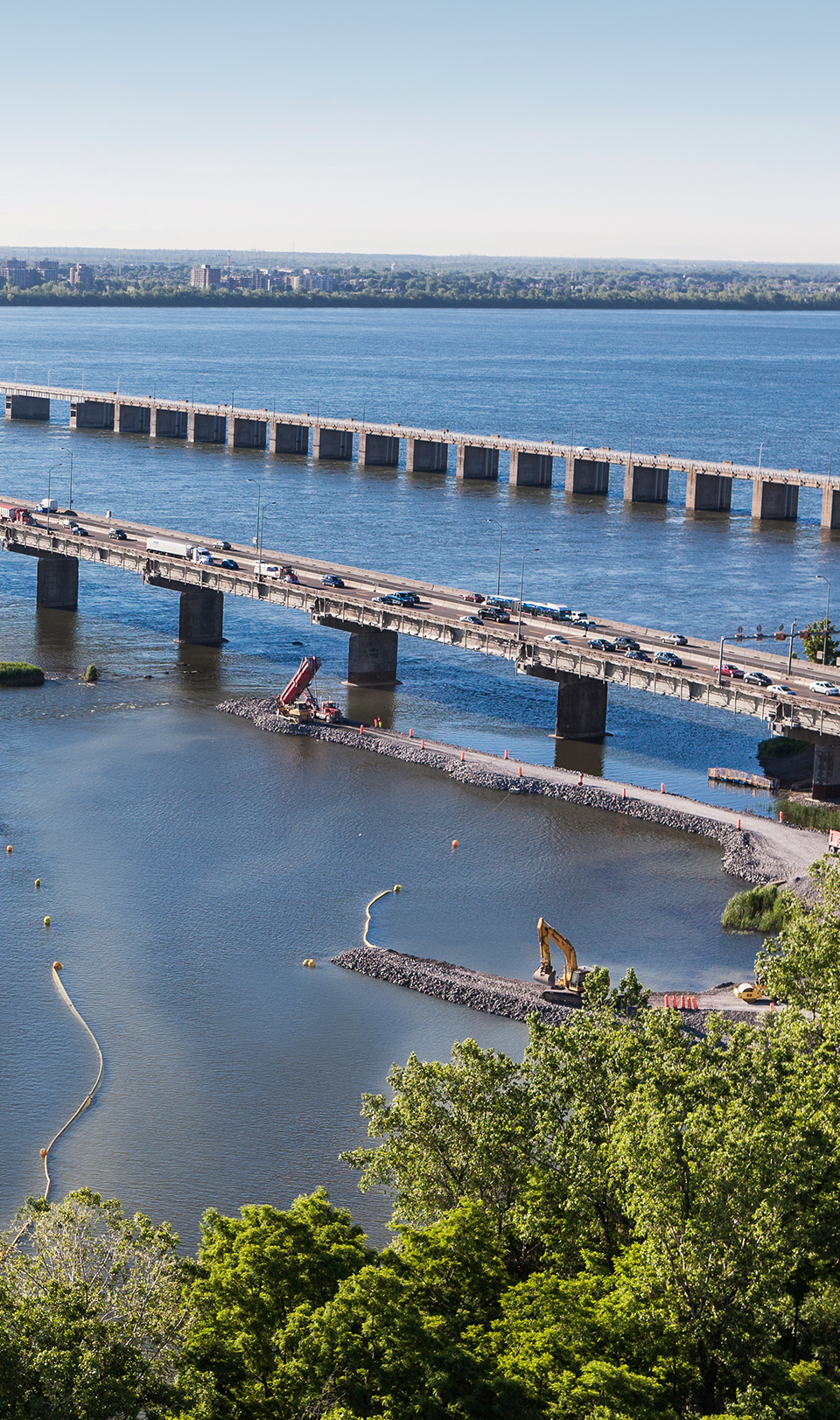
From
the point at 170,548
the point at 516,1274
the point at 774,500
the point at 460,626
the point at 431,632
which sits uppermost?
the point at 774,500

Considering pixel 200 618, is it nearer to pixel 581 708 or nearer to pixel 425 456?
pixel 581 708

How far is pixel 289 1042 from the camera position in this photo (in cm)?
5231

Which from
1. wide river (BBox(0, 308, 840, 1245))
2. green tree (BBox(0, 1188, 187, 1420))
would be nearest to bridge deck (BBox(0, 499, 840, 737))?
wide river (BBox(0, 308, 840, 1245))

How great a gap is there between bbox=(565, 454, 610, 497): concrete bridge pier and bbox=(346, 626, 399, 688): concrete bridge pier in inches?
3104

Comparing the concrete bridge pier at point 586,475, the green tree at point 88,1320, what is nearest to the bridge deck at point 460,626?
the green tree at point 88,1320

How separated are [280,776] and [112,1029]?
28.5 m

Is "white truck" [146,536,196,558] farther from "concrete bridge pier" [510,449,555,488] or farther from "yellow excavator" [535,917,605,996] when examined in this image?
"concrete bridge pier" [510,449,555,488]

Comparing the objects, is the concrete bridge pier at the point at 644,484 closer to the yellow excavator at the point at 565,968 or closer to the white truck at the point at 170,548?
the white truck at the point at 170,548

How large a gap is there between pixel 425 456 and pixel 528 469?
14.3m

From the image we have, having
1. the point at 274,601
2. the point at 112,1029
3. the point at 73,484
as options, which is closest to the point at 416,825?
the point at 112,1029

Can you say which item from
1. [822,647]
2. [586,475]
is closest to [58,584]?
[822,647]

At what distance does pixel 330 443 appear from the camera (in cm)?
19850

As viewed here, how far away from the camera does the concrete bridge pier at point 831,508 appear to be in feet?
515

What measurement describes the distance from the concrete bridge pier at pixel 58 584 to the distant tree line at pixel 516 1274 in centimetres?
8634
